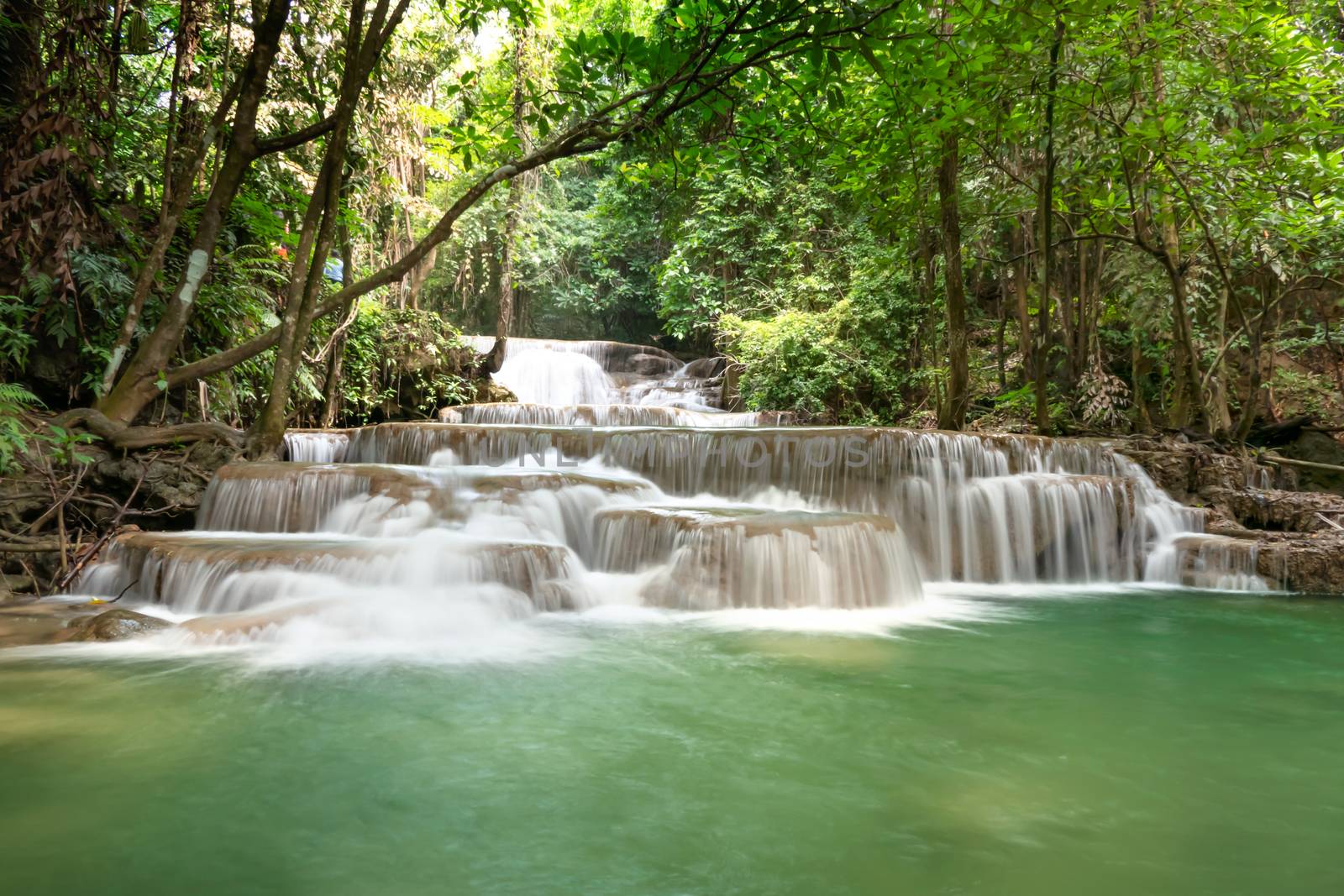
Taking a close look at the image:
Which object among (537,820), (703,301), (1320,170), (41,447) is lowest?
(537,820)

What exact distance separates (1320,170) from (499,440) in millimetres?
9692

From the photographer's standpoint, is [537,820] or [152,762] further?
[152,762]

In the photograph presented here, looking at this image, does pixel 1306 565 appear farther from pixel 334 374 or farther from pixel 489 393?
pixel 489 393

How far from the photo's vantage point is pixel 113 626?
445 centimetres

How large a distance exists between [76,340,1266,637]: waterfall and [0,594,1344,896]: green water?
1242mm

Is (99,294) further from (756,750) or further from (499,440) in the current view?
(756,750)

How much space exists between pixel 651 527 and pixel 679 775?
11.8 ft

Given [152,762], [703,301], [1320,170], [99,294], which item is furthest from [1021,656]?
[703,301]

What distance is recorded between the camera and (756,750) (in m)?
3.06

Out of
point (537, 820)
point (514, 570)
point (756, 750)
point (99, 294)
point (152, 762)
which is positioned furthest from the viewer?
point (99, 294)

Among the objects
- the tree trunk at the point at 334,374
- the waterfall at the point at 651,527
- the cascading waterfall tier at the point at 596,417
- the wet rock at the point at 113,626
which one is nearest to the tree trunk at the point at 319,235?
the waterfall at the point at 651,527

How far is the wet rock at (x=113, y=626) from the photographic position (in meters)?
4.40

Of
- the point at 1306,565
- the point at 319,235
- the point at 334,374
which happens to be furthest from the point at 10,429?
the point at 1306,565

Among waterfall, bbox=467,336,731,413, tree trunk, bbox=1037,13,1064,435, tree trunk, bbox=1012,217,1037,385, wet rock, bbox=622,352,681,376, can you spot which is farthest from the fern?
wet rock, bbox=622,352,681,376
